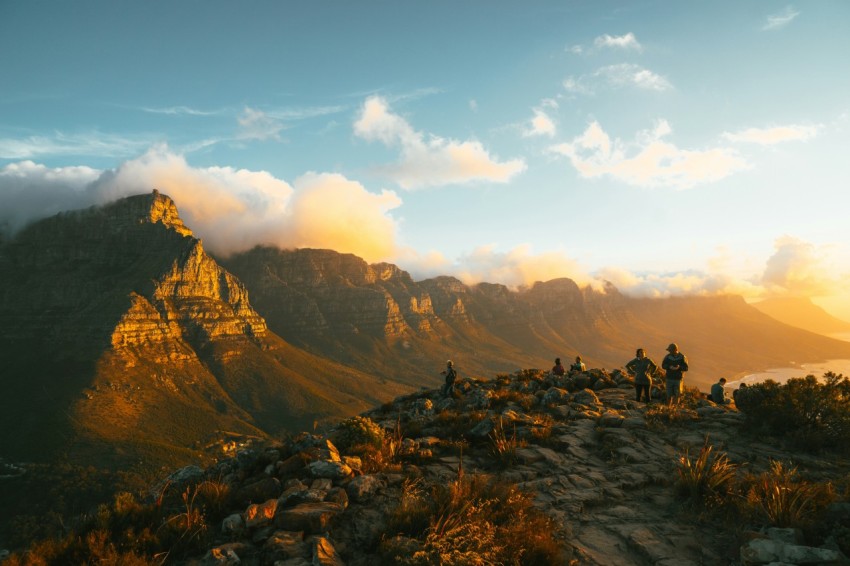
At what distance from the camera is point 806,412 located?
45.0ft

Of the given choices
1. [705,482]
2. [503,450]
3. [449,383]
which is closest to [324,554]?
[503,450]

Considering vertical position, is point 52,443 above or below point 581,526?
below

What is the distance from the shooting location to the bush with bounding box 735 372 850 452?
12.7m

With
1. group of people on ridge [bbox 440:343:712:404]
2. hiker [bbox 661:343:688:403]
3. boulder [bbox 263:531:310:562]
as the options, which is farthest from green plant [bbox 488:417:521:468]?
hiker [bbox 661:343:688:403]

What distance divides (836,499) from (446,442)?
8.50m

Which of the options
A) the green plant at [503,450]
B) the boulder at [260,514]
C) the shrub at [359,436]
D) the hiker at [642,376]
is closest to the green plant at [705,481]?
the green plant at [503,450]

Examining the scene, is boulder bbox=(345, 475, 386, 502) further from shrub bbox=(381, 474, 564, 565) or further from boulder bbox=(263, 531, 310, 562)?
boulder bbox=(263, 531, 310, 562)

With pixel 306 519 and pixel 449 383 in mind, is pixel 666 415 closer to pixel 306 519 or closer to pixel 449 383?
pixel 449 383

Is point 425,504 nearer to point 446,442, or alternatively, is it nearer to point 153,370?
point 446,442

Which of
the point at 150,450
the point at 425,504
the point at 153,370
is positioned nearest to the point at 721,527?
the point at 425,504

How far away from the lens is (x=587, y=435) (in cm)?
1421

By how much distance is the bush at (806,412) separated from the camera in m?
12.7

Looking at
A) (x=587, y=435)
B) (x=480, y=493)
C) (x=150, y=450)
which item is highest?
(x=480, y=493)

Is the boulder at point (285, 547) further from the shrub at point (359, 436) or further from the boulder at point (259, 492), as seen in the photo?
the shrub at point (359, 436)
